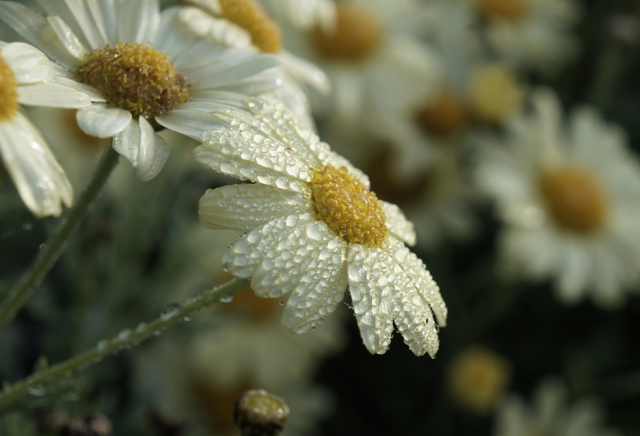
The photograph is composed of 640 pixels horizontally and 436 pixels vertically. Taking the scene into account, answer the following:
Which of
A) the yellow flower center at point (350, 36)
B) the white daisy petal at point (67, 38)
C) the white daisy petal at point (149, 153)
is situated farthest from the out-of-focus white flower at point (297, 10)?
the white daisy petal at point (149, 153)

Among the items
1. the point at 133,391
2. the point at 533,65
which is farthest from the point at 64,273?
the point at 533,65

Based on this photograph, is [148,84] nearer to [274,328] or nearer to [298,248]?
[298,248]

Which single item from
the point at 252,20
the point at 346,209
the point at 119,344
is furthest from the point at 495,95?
the point at 119,344

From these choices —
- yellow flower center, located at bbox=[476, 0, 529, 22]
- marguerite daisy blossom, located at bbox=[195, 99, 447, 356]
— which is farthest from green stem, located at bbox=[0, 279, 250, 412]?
yellow flower center, located at bbox=[476, 0, 529, 22]

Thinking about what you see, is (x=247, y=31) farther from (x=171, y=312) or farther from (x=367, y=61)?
(x=367, y=61)

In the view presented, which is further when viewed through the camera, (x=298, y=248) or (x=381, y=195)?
(x=381, y=195)

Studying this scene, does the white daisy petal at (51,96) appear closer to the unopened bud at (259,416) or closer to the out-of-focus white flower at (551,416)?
the unopened bud at (259,416)

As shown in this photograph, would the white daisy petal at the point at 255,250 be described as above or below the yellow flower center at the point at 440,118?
above
